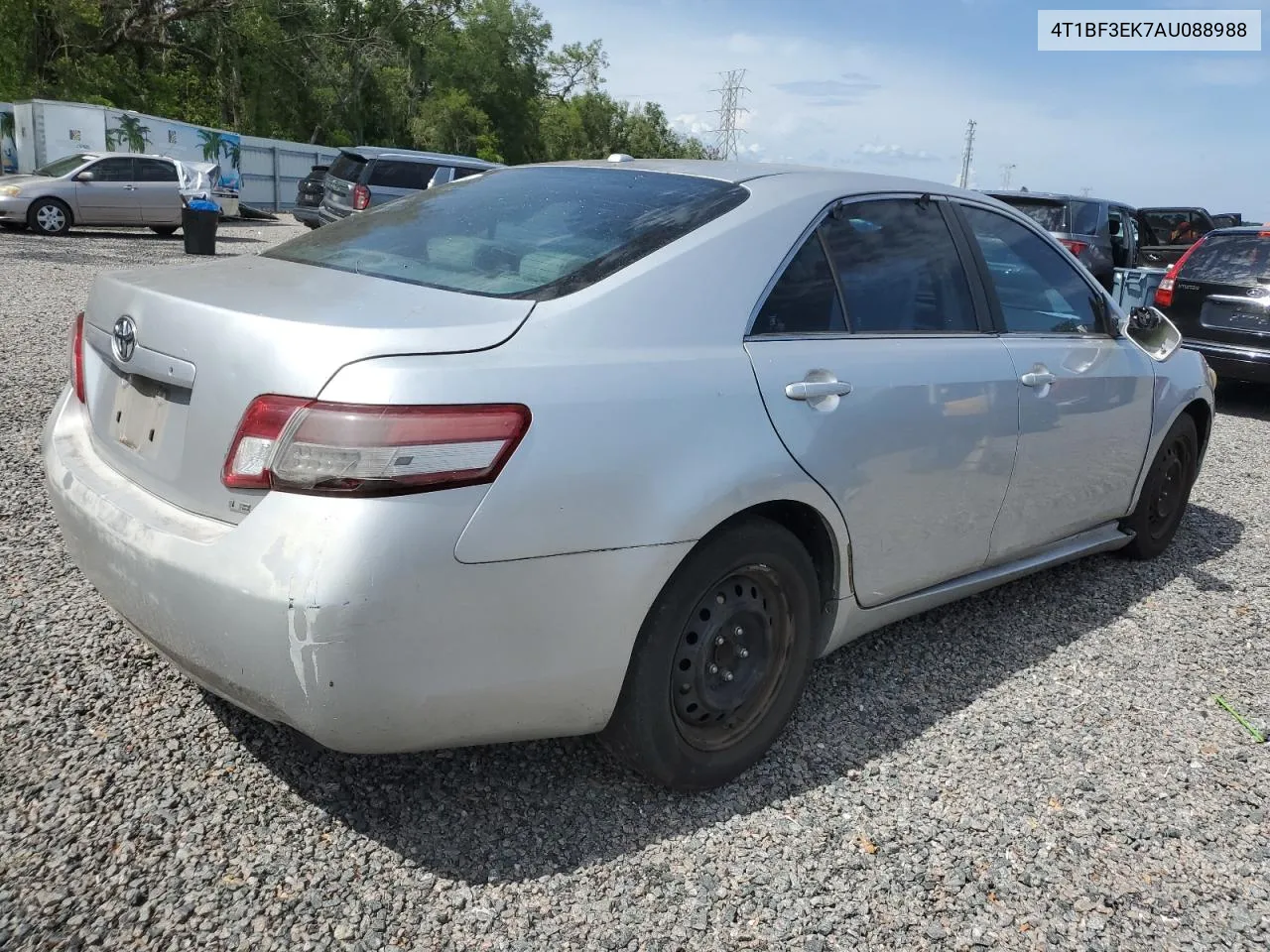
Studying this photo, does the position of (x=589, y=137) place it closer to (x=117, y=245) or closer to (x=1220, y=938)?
(x=117, y=245)

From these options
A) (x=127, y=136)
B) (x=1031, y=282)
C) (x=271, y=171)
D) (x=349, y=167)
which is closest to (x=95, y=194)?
(x=349, y=167)

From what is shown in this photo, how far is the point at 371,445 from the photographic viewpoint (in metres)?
2.06

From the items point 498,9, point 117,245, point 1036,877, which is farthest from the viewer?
point 498,9

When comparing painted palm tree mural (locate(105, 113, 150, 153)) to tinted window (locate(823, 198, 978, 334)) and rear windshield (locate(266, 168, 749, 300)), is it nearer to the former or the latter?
rear windshield (locate(266, 168, 749, 300))

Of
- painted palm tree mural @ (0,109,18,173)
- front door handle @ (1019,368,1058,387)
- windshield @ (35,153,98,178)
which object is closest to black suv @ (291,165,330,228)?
windshield @ (35,153,98,178)

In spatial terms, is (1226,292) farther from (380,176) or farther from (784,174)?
(380,176)

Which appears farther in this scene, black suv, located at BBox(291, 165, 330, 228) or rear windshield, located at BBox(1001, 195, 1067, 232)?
black suv, located at BBox(291, 165, 330, 228)

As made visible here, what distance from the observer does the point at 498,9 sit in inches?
2504

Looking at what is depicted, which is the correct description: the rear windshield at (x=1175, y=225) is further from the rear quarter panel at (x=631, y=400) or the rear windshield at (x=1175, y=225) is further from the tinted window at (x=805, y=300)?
the rear quarter panel at (x=631, y=400)

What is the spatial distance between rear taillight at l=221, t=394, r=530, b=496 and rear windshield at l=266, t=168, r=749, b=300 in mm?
455

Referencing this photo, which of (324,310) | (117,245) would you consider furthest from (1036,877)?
(117,245)

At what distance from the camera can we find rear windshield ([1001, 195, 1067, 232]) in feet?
40.0

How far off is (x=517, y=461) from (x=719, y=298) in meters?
0.80

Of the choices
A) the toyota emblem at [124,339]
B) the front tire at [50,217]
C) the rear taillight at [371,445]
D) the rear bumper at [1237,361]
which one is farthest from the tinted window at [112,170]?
the rear taillight at [371,445]
